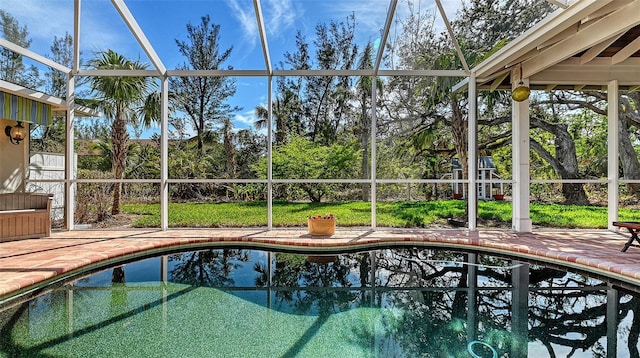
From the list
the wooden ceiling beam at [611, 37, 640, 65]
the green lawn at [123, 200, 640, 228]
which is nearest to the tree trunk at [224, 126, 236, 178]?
the green lawn at [123, 200, 640, 228]

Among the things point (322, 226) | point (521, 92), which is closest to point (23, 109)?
point (322, 226)

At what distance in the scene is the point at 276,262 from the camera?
14.2 feet

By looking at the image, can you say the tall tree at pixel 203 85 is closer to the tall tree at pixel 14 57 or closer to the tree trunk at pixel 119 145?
the tree trunk at pixel 119 145

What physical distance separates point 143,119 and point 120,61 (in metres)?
1.30

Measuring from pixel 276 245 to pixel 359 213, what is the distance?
3.68m

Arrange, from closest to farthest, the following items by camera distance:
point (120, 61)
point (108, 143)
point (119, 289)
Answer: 1. point (119, 289)
2. point (120, 61)
3. point (108, 143)

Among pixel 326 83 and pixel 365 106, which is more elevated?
pixel 326 83

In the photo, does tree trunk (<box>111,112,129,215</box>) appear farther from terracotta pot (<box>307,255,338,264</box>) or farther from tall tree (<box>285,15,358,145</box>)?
terracotta pot (<box>307,255,338,264</box>)

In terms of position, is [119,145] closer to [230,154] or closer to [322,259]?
[230,154]

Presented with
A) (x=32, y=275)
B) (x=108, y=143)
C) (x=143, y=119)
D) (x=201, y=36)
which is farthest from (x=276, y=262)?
(x=201, y=36)

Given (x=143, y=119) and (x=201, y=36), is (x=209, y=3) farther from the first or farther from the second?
(x=143, y=119)

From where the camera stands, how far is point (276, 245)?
15.9 feet

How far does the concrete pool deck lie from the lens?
→ 11.0 ft

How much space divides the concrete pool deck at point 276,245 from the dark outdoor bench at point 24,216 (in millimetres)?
174
